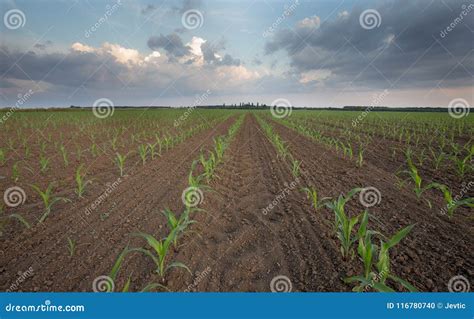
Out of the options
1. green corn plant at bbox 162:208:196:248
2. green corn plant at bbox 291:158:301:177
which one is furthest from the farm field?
green corn plant at bbox 291:158:301:177

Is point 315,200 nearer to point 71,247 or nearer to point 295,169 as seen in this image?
point 295,169

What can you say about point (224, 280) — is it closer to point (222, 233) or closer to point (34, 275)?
point (222, 233)

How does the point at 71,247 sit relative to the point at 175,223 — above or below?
below

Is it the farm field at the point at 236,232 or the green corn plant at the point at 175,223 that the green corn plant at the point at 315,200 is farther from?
the green corn plant at the point at 175,223

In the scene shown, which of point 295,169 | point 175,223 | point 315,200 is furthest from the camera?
point 295,169

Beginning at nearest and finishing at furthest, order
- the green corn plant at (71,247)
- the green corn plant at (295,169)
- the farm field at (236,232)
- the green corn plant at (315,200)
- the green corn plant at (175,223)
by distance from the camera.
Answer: the farm field at (236,232)
the green corn plant at (175,223)
the green corn plant at (71,247)
the green corn plant at (315,200)
the green corn plant at (295,169)

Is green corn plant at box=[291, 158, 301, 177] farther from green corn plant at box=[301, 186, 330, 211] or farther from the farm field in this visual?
green corn plant at box=[301, 186, 330, 211]

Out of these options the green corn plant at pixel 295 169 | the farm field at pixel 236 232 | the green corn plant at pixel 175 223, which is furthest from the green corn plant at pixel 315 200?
the green corn plant at pixel 175 223

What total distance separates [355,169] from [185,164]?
4335mm

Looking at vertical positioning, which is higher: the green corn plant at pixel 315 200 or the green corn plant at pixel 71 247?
the green corn plant at pixel 315 200

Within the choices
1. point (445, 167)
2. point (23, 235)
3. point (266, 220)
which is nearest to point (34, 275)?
point (23, 235)

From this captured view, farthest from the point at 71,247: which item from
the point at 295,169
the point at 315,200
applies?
the point at 295,169

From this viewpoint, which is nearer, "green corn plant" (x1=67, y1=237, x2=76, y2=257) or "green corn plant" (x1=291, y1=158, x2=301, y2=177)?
"green corn plant" (x1=67, y1=237, x2=76, y2=257)

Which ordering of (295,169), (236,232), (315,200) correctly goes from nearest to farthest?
(236,232)
(315,200)
(295,169)
